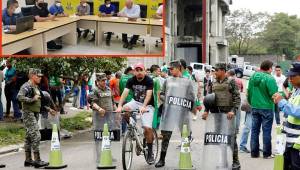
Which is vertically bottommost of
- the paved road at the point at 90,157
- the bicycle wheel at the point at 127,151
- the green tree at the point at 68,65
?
the paved road at the point at 90,157

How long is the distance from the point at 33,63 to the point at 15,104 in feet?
8.36

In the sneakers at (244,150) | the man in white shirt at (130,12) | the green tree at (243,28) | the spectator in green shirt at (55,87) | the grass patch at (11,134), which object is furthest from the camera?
the green tree at (243,28)

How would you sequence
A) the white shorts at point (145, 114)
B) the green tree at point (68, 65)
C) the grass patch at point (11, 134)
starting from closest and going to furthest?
the white shorts at point (145, 114), the grass patch at point (11, 134), the green tree at point (68, 65)

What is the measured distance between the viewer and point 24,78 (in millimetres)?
17906

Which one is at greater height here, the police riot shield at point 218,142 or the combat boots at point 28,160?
the police riot shield at point 218,142

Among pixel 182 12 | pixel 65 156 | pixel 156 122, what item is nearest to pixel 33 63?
pixel 65 156

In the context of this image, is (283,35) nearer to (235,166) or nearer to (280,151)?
(235,166)

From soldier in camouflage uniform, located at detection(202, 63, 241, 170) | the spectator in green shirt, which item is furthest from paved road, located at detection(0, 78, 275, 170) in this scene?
the spectator in green shirt

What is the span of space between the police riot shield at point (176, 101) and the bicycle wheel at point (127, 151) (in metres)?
0.91

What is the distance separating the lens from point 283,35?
99.9 m

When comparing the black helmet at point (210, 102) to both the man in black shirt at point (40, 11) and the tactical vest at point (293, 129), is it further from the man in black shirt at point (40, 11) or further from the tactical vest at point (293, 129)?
the man in black shirt at point (40, 11)

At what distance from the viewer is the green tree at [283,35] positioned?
98.4m

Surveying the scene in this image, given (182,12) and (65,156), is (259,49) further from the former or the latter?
(65,156)

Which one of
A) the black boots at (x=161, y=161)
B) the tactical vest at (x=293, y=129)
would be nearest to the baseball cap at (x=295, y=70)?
the tactical vest at (x=293, y=129)
